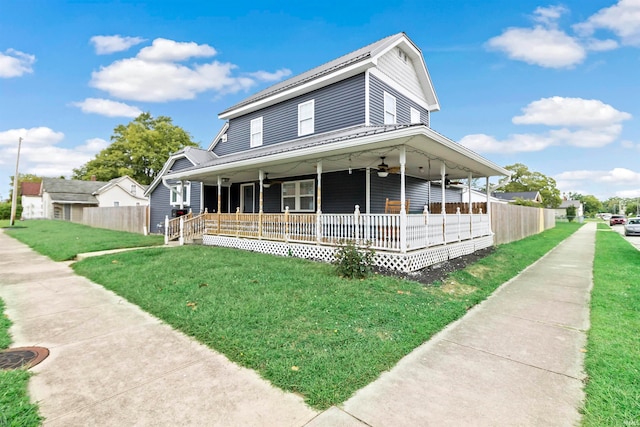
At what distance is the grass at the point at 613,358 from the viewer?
246 centimetres

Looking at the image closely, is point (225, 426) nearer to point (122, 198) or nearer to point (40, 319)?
point (40, 319)

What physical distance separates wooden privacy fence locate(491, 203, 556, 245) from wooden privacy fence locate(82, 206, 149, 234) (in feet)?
63.9

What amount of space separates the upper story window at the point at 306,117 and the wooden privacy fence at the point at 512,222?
8.95 meters

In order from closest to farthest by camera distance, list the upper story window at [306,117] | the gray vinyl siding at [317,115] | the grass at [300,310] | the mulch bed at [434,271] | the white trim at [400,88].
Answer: the grass at [300,310]
the mulch bed at [434,271]
the gray vinyl siding at [317,115]
the white trim at [400,88]
the upper story window at [306,117]

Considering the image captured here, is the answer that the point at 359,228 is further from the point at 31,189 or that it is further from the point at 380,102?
the point at 31,189

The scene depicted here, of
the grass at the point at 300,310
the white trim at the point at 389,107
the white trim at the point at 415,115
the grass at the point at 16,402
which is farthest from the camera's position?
the white trim at the point at 415,115

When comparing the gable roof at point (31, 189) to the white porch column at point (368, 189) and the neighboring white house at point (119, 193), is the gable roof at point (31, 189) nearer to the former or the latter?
the neighboring white house at point (119, 193)

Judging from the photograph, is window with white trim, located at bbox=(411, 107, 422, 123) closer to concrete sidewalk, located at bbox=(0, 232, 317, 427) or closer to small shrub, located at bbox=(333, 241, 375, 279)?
small shrub, located at bbox=(333, 241, 375, 279)

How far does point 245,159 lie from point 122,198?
127ft

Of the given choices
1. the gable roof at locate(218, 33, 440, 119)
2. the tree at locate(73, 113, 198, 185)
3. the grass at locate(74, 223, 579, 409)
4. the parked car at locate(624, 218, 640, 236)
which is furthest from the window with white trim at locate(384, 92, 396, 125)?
the tree at locate(73, 113, 198, 185)

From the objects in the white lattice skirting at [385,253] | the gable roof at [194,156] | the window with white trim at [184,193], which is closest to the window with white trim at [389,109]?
the white lattice skirting at [385,253]

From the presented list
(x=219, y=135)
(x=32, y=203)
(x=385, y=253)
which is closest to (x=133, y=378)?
(x=385, y=253)

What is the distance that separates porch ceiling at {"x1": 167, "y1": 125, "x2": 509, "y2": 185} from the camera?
7094 millimetres

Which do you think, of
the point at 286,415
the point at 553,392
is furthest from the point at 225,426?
the point at 553,392
